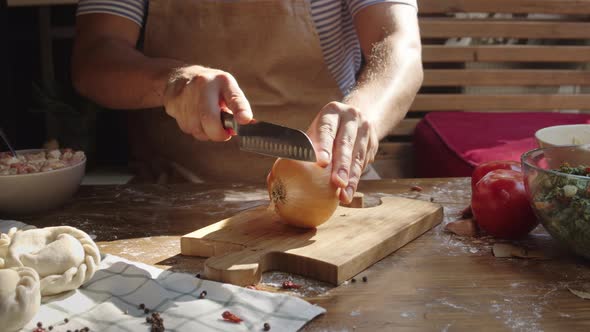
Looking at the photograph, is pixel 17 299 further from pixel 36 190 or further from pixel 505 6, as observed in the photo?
pixel 505 6

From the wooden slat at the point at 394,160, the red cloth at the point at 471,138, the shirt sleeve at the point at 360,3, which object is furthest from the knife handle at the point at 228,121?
the wooden slat at the point at 394,160

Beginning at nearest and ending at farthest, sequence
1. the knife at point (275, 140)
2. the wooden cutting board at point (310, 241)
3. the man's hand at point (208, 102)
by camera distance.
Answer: the wooden cutting board at point (310, 241) < the knife at point (275, 140) < the man's hand at point (208, 102)

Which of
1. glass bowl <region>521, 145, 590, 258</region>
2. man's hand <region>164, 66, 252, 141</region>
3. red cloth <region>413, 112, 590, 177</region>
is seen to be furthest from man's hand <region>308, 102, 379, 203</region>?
red cloth <region>413, 112, 590, 177</region>

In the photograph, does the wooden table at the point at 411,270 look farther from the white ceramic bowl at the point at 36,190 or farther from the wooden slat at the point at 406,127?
the wooden slat at the point at 406,127

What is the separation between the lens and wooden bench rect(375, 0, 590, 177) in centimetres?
338

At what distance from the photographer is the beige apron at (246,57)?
1988mm

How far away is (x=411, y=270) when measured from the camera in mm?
1182

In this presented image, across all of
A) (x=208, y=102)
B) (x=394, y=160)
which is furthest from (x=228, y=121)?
(x=394, y=160)

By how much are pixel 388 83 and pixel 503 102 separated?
6.21ft

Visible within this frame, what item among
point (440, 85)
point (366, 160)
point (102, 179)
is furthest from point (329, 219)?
point (440, 85)

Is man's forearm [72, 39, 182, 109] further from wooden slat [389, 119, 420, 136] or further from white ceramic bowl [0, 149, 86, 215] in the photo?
wooden slat [389, 119, 420, 136]

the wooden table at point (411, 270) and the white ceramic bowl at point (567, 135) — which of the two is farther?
the white ceramic bowl at point (567, 135)

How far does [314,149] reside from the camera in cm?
126

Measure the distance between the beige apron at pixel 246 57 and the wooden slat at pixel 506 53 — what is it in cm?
145
